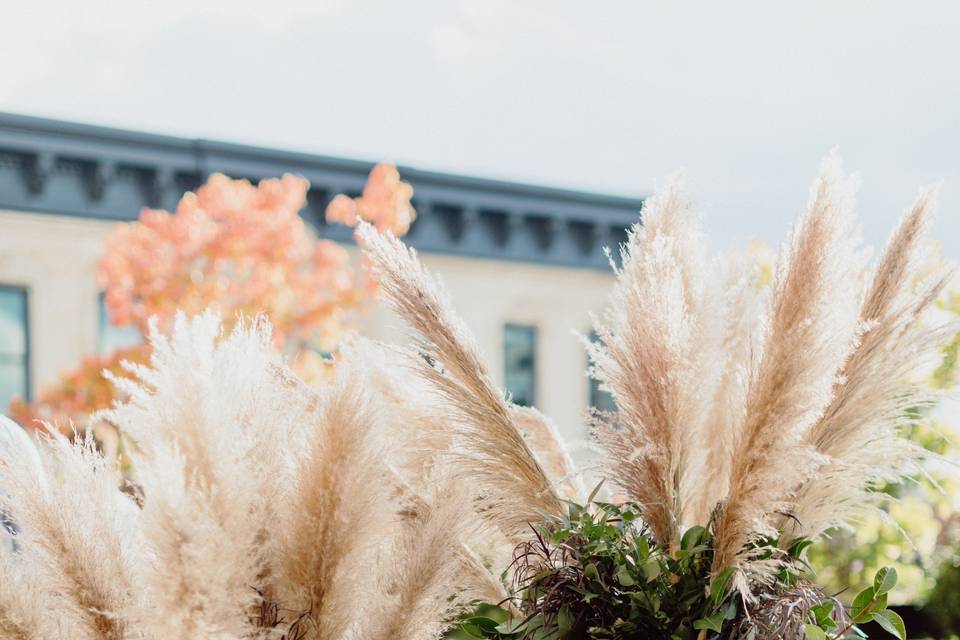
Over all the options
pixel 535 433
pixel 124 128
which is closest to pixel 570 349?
pixel 124 128

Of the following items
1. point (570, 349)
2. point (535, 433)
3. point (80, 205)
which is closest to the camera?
point (535, 433)

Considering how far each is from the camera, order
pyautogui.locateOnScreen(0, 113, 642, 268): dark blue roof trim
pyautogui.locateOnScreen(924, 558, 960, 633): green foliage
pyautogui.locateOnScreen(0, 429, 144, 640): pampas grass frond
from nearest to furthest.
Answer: pyautogui.locateOnScreen(0, 429, 144, 640): pampas grass frond
pyautogui.locateOnScreen(924, 558, 960, 633): green foliage
pyautogui.locateOnScreen(0, 113, 642, 268): dark blue roof trim

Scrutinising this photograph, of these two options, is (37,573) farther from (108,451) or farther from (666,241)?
(666,241)

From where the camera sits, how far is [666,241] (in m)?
1.23

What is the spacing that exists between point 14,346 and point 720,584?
21812mm

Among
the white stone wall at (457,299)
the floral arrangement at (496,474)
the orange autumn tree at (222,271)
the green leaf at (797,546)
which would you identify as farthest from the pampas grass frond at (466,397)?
the white stone wall at (457,299)

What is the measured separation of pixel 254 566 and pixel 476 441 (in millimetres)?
266

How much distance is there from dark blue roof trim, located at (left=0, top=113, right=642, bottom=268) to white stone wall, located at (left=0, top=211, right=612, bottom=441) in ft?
1.11

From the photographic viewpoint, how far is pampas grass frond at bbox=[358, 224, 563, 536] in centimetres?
113

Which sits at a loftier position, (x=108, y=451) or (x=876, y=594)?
(x=108, y=451)

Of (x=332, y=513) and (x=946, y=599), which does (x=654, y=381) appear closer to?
(x=332, y=513)

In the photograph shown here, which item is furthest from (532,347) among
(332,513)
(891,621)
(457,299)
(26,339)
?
(332,513)

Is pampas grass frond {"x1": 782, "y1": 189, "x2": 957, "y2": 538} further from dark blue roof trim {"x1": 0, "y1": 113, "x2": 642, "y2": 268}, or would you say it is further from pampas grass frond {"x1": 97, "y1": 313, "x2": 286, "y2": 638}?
dark blue roof trim {"x1": 0, "y1": 113, "x2": 642, "y2": 268}

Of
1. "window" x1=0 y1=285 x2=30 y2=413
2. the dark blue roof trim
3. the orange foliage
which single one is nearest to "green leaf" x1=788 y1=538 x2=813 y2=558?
the orange foliage
